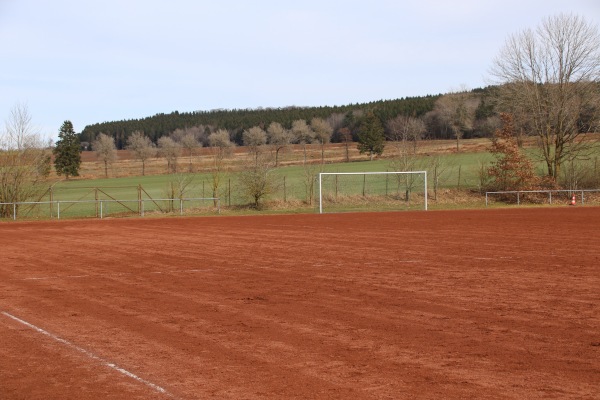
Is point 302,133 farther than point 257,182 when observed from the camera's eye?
Yes

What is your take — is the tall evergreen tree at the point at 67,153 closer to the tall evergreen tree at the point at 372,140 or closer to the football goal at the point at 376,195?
the tall evergreen tree at the point at 372,140

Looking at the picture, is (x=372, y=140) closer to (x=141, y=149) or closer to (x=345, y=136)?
(x=345, y=136)

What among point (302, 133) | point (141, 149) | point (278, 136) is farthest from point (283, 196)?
point (302, 133)

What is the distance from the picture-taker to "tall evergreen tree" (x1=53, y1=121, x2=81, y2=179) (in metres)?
92.7

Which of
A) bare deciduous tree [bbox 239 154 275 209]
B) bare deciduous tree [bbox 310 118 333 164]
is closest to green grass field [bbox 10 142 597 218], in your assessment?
bare deciduous tree [bbox 239 154 275 209]

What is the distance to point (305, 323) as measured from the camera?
996 cm

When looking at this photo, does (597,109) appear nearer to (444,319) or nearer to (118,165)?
(444,319)

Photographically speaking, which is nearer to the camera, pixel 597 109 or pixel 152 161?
pixel 597 109

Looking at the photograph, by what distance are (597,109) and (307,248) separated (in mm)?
39474

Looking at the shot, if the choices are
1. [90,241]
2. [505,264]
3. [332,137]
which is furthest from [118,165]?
[505,264]

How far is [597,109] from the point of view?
171 feet

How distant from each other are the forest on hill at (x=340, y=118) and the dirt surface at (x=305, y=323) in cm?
8593

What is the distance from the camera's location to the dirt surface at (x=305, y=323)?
6.98m

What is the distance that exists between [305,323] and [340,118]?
5537 inches
